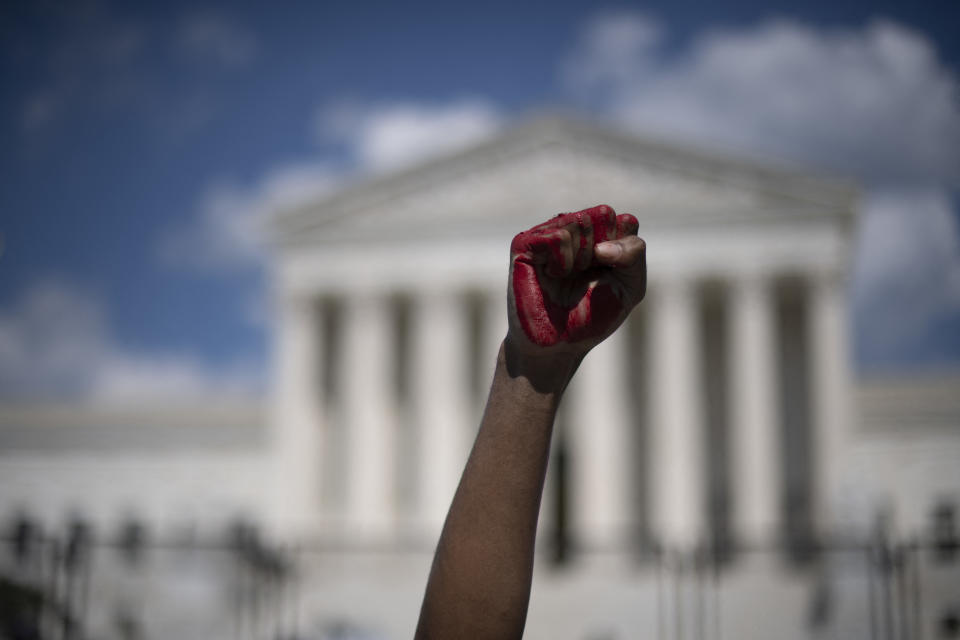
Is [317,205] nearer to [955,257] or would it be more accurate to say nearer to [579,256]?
[955,257]

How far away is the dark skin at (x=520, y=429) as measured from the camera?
177 inches

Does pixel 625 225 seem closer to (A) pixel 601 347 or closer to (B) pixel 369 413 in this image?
(A) pixel 601 347

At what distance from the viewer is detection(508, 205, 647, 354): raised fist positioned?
444cm

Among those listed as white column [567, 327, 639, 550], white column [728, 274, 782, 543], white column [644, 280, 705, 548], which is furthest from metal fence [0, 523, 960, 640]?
white column [644, 280, 705, 548]

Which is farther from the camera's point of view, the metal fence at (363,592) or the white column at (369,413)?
the white column at (369,413)

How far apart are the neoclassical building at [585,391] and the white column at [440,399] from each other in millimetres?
116

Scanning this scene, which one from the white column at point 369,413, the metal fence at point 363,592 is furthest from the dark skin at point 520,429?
the white column at point 369,413

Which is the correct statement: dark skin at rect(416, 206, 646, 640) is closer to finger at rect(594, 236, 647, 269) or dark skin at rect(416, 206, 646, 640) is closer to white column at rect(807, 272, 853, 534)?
finger at rect(594, 236, 647, 269)

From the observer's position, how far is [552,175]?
5219 centimetres

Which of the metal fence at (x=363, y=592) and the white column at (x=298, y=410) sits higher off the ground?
the white column at (x=298, y=410)

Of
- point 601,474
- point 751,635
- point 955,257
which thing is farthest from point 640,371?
point 955,257

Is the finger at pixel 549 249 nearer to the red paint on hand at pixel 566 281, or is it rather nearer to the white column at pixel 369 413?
the red paint on hand at pixel 566 281

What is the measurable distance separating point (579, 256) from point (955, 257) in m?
13.5

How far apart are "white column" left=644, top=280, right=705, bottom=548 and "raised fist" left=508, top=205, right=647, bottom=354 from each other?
44.7 meters
